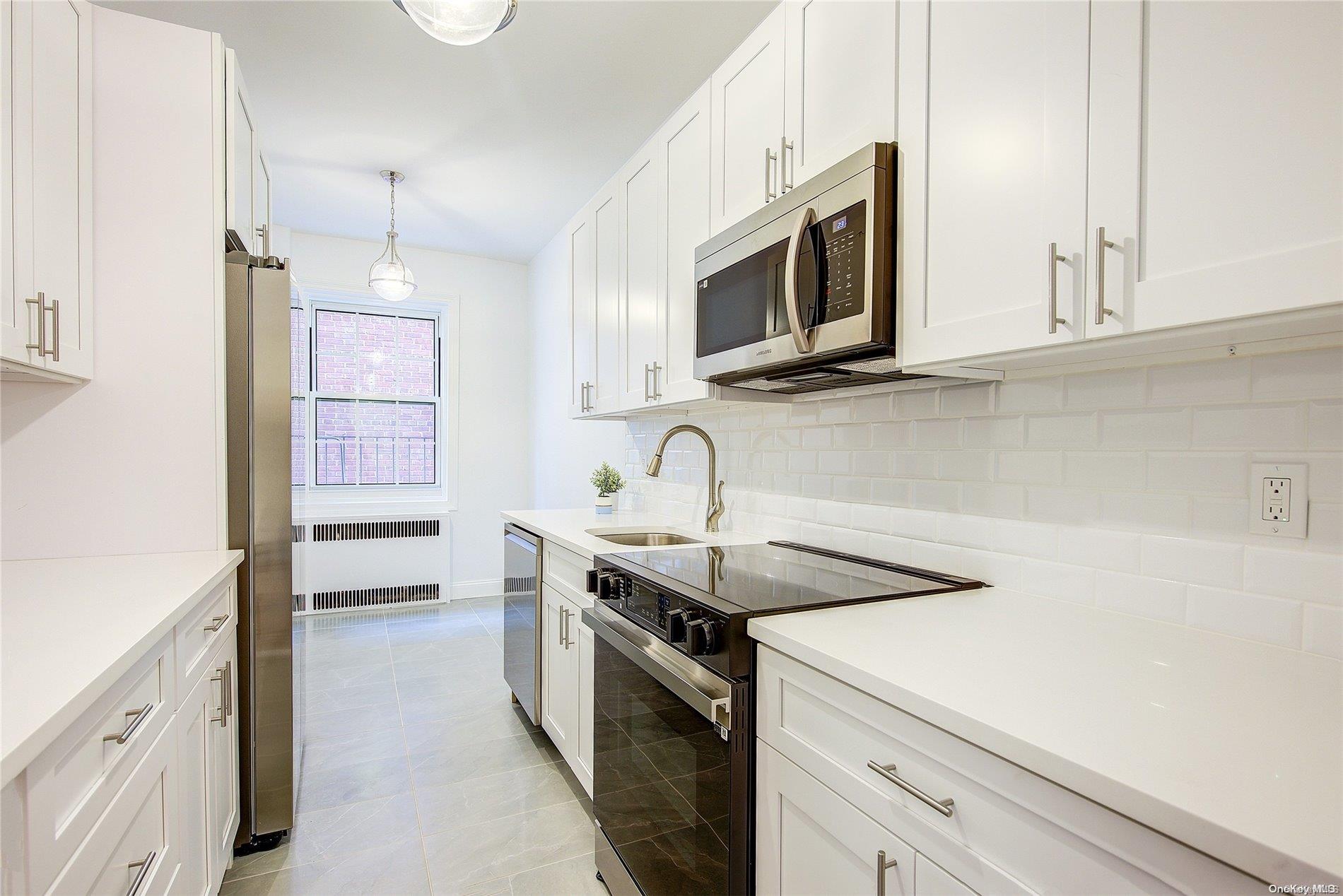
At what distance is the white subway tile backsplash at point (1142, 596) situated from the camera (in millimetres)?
1146

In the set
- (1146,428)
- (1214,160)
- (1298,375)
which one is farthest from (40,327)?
(1298,375)

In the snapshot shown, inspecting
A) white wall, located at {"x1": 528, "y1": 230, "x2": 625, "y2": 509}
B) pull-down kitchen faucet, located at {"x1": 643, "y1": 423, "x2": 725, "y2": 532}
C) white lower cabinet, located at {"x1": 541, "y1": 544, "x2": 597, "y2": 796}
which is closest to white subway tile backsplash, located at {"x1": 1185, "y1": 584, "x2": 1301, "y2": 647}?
white lower cabinet, located at {"x1": 541, "y1": 544, "x2": 597, "y2": 796}

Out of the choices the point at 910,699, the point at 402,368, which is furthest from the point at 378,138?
the point at 910,699

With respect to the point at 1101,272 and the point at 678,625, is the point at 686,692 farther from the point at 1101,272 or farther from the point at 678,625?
the point at 1101,272

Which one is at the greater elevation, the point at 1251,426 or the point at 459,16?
the point at 459,16

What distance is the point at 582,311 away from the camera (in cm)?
333

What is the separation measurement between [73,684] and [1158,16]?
1.79 metres

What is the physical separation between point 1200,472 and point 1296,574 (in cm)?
20

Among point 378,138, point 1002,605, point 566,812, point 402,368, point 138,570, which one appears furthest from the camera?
point 402,368

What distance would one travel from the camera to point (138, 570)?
64.7 inches

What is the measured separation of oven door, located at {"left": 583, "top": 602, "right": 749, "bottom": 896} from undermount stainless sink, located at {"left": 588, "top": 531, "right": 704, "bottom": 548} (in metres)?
0.61

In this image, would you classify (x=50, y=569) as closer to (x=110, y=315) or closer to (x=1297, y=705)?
(x=110, y=315)

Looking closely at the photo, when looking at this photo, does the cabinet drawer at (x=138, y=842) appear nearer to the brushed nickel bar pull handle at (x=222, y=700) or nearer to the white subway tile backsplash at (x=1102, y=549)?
the brushed nickel bar pull handle at (x=222, y=700)

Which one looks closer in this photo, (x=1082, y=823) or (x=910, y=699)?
(x=1082, y=823)
